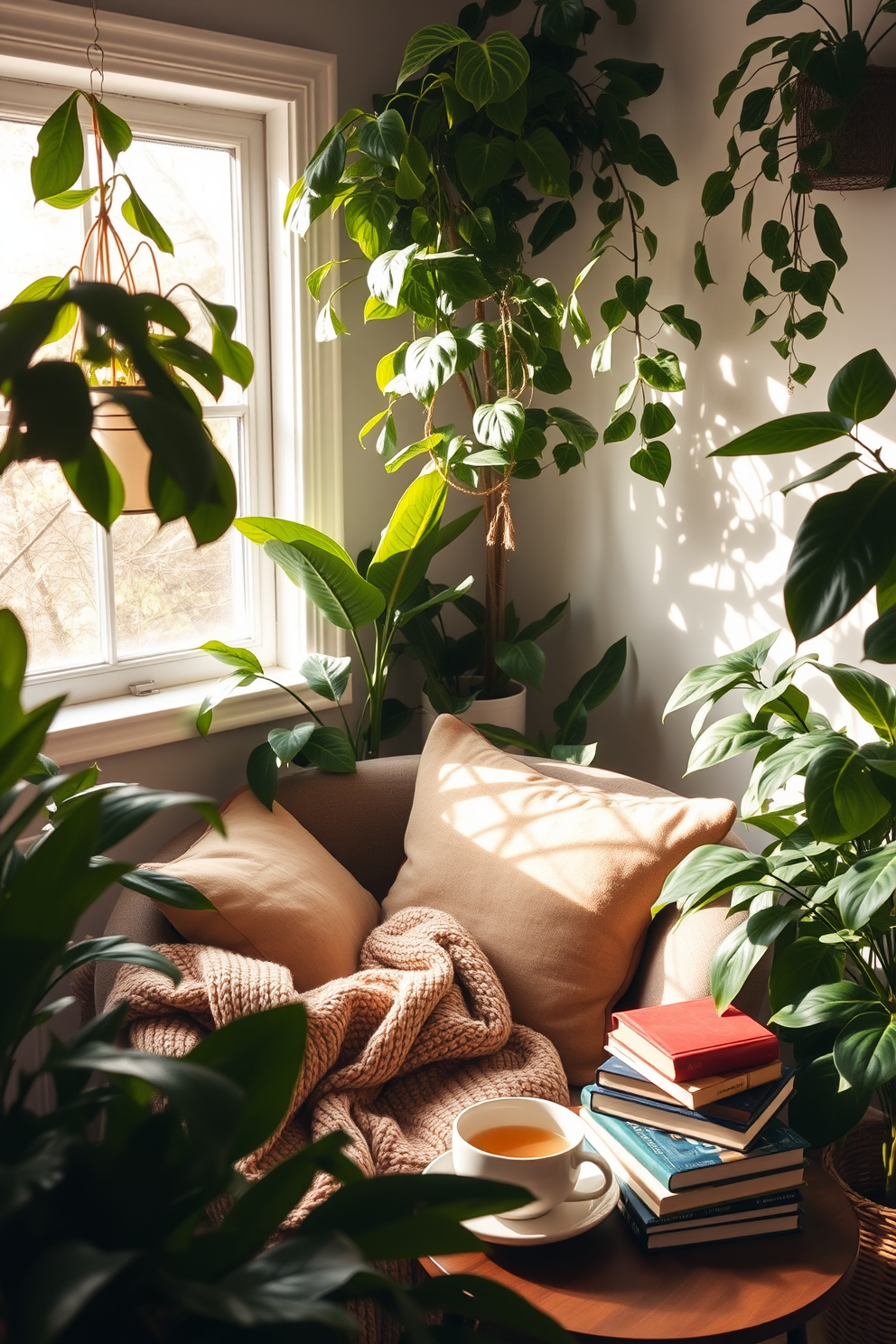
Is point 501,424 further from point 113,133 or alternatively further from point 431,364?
Result: point 113,133

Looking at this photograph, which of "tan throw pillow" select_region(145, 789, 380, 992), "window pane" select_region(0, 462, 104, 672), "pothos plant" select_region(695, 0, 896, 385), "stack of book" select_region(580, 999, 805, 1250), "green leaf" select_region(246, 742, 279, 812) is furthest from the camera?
"window pane" select_region(0, 462, 104, 672)

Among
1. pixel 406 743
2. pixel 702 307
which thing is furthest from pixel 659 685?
pixel 702 307

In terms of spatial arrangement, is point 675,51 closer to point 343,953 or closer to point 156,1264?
point 343,953

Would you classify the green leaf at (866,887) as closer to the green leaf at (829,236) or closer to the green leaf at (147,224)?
the green leaf at (829,236)

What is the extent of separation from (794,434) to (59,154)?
125 centimetres

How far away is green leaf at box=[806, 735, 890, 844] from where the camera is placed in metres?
1.36

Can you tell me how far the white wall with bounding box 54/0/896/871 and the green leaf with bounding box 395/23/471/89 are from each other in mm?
366

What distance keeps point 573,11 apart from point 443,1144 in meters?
1.93

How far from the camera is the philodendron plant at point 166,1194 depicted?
1.65ft

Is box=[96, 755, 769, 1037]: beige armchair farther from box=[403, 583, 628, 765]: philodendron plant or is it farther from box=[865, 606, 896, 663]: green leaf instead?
box=[865, 606, 896, 663]: green leaf

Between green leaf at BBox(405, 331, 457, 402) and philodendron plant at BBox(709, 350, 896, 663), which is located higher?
green leaf at BBox(405, 331, 457, 402)

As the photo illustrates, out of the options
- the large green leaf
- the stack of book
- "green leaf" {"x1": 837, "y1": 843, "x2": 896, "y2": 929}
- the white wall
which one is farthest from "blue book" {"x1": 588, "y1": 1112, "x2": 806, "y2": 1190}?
the large green leaf

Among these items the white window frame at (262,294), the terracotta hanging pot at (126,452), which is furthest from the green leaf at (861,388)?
the white window frame at (262,294)

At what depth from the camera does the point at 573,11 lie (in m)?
2.06
